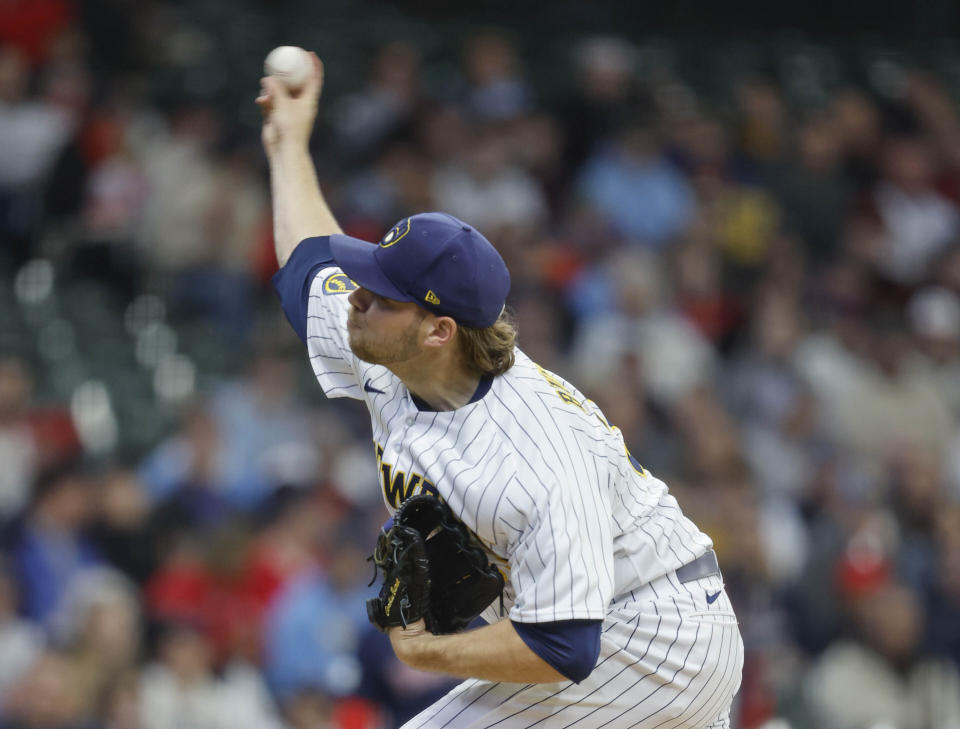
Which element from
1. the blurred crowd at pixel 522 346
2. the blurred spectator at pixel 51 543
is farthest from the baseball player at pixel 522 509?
the blurred spectator at pixel 51 543

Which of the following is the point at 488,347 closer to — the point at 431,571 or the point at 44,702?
the point at 431,571

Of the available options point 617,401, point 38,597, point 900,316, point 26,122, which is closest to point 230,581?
point 38,597

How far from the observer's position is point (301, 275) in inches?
129

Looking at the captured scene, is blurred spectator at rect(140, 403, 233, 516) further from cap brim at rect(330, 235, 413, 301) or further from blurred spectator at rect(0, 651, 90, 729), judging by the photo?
cap brim at rect(330, 235, 413, 301)

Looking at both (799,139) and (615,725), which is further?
(799,139)

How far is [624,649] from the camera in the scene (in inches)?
113

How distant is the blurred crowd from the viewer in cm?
596

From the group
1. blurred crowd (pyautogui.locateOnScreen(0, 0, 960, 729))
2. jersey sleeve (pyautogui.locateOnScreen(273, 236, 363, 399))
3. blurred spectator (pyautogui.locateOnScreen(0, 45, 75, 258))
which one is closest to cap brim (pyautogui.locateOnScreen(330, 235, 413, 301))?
jersey sleeve (pyautogui.locateOnScreen(273, 236, 363, 399))

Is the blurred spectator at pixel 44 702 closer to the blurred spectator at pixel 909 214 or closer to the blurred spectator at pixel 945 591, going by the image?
the blurred spectator at pixel 945 591

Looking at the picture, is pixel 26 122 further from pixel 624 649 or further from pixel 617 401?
pixel 624 649

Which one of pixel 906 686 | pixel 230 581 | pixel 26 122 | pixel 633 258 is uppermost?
pixel 26 122

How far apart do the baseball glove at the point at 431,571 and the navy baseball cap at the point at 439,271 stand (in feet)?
1.30

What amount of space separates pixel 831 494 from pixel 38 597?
14.1 feet

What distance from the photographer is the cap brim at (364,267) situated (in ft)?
9.09
